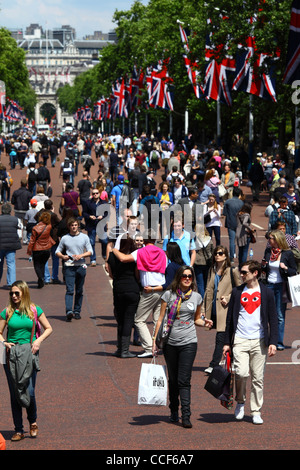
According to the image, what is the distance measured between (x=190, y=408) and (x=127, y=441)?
1.44 m

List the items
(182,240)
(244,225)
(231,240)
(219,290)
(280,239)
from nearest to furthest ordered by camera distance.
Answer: (219,290), (280,239), (182,240), (244,225), (231,240)

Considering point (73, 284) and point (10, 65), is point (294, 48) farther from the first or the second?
point (10, 65)

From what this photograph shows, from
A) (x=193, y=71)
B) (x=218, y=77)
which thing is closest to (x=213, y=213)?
(x=218, y=77)

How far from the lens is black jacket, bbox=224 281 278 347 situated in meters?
9.59

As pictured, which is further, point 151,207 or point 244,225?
point 151,207

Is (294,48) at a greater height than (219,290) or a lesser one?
greater

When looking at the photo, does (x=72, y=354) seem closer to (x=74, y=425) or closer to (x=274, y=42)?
(x=74, y=425)

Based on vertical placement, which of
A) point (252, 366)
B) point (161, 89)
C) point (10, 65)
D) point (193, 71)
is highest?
point (10, 65)

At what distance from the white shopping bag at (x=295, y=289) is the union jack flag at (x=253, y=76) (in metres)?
22.5

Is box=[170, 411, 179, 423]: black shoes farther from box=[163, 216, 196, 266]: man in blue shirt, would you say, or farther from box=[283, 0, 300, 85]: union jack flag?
box=[283, 0, 300, 85]: union jack flag

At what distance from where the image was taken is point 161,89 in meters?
53.4

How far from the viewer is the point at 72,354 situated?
1302 centimetres

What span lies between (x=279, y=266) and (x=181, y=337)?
11.7 ft
